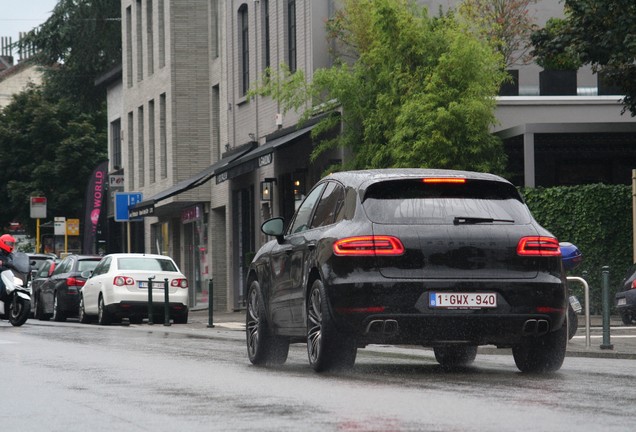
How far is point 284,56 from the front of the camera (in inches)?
1462

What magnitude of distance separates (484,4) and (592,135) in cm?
515

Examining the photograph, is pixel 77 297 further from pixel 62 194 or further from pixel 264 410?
pixel 62 194

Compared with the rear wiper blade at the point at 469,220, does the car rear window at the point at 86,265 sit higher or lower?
lower

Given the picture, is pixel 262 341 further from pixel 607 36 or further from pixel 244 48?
pixel 244 48

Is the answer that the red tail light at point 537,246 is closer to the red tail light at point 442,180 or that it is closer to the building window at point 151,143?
the red tail light at point 442,180

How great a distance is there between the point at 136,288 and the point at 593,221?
965 cm

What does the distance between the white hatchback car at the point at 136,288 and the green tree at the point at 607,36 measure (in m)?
9.78

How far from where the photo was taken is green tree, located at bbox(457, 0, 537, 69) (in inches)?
1307

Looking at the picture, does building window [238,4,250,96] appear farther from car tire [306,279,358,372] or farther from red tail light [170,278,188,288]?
car tire [306,279,358,372]

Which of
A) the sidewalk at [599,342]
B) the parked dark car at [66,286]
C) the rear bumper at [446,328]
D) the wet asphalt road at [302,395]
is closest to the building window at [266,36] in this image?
the parked dark car at [66,286]

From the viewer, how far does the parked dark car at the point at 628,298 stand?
79.4 ft

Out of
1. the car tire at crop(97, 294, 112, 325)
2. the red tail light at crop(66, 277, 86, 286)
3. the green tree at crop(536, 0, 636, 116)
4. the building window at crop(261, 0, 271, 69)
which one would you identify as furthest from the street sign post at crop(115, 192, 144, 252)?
the green tree at crop(536, 0, 636, 116)

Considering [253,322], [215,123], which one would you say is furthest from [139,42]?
[253,322]

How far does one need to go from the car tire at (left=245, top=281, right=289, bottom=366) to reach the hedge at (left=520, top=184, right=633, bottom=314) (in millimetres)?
12984
